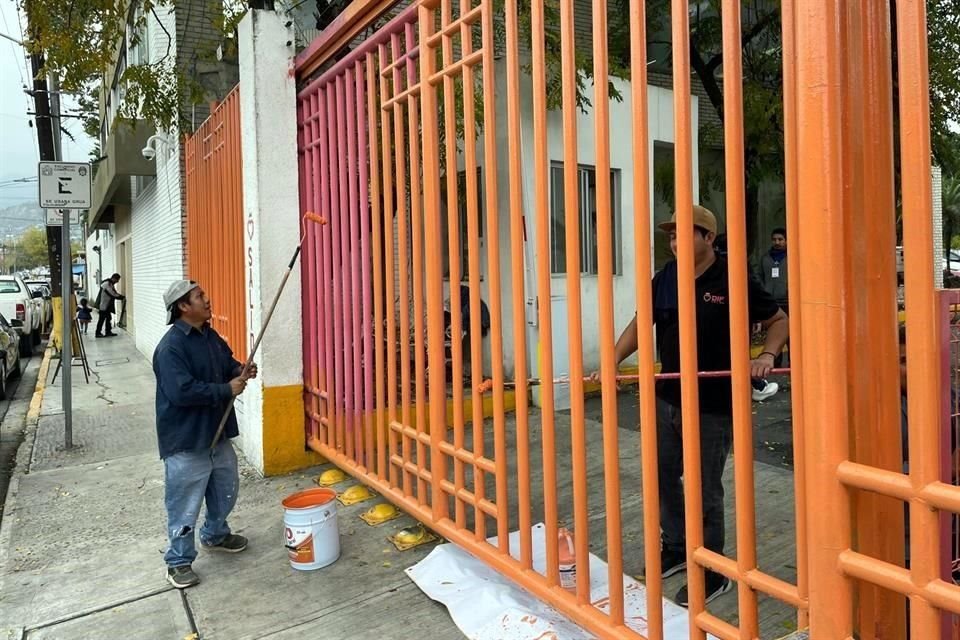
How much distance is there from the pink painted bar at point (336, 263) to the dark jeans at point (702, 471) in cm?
240

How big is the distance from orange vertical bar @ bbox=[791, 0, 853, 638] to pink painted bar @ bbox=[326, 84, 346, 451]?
3498 millimetres

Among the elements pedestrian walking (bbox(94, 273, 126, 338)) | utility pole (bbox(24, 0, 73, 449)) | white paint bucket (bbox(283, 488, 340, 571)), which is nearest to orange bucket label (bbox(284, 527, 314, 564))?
white paint bucket (bbox(283, 488, 340, 571))

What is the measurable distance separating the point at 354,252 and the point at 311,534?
6.05 feet

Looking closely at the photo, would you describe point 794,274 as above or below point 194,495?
above

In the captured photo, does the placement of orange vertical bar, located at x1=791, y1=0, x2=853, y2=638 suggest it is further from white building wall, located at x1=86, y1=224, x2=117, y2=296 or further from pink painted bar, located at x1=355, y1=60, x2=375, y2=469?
white building wall, located at x1=86, y1=224, x2=117, y2=296

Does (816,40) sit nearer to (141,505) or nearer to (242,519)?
(242,519)

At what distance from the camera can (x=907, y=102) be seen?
1.67 meters

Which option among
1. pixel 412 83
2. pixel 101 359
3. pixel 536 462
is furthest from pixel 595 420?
pixel 101 359

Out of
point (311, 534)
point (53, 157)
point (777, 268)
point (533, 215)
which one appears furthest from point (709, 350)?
point (53, 157)

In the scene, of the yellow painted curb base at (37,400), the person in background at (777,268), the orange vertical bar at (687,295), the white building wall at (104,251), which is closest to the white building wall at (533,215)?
the person in background at (777,268)

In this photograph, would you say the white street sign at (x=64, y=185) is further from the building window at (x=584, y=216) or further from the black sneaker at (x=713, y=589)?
the black sneaker at (x=713, y=589)

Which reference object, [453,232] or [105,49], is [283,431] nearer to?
[453,232]

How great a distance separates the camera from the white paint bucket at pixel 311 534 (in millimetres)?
3766

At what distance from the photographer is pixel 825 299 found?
1924mm
